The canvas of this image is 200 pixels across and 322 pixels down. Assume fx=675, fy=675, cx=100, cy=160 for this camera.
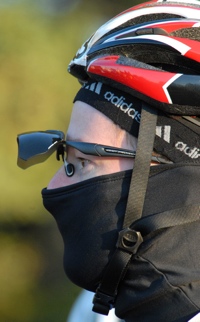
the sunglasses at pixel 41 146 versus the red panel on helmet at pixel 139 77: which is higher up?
the red panel on helmet at pixel 139 77

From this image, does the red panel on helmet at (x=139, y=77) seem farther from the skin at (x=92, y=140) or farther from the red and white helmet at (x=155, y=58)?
the skin at (x=92, y=140)

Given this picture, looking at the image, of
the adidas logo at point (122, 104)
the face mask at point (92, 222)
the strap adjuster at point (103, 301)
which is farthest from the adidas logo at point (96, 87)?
the strap adjuster at point (103, 301)

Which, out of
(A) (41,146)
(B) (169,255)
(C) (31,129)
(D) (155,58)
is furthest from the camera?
(C) (31,129)

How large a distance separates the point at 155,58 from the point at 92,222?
67 cm

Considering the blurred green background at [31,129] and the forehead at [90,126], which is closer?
the forehead at [90,126]

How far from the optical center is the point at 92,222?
8.52 feet

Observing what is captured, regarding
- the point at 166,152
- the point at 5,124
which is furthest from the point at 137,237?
the point at 5,124

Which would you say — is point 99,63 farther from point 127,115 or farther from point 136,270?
point 136,270

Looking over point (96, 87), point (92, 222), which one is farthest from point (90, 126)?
point (92, 222)

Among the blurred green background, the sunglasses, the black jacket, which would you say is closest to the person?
the black jacket

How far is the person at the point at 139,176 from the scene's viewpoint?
245 centimetres

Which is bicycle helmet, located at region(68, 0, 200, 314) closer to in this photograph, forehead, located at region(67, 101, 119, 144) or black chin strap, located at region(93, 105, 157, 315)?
black chin strap, located at region(93, 105, 157, 315)

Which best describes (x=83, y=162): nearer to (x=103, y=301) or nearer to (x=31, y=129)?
(x=103, y=301)

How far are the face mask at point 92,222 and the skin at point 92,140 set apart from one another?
4 centimetres
